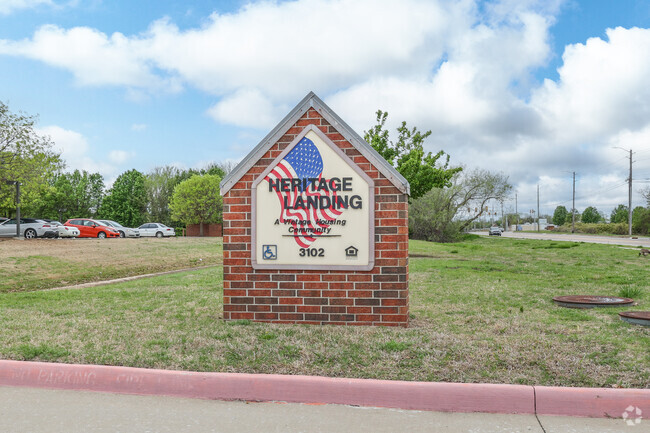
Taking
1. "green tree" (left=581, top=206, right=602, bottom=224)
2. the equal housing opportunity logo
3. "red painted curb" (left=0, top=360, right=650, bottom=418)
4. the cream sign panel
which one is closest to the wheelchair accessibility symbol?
the cream sign panel

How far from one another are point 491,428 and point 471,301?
4.86 m

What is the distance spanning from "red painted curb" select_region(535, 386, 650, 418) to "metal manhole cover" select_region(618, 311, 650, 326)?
2725 mm

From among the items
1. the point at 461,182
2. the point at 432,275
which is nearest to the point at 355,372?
the point at 432,275

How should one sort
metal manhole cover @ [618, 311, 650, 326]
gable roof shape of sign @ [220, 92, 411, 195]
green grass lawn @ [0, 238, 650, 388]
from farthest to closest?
gable roof shape of sign @ [220, 92, 411, 195] → metal manhole cover @ [618, 311, 650, 326] → green grass lawn @ [0, 238, 650, 388]

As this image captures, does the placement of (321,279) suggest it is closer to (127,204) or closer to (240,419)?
(240,419)

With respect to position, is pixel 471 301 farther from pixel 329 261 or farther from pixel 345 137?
pixel 345 137

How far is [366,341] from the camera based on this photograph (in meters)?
5.71

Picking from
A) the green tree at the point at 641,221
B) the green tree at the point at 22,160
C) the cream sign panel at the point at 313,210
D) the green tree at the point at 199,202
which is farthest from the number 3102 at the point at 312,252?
the green tree at the point at 641,221

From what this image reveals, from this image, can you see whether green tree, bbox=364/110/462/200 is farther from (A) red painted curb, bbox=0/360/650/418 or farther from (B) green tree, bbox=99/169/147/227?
(B) green tree, bbox=99/169/147/227

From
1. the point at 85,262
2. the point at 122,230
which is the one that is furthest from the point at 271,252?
the point at 122,230

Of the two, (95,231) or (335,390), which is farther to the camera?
(95,231)

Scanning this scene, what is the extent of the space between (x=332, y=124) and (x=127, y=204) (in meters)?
69.8

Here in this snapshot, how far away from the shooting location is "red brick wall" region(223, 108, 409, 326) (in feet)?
21.5

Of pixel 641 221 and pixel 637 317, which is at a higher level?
pixel 641 221
